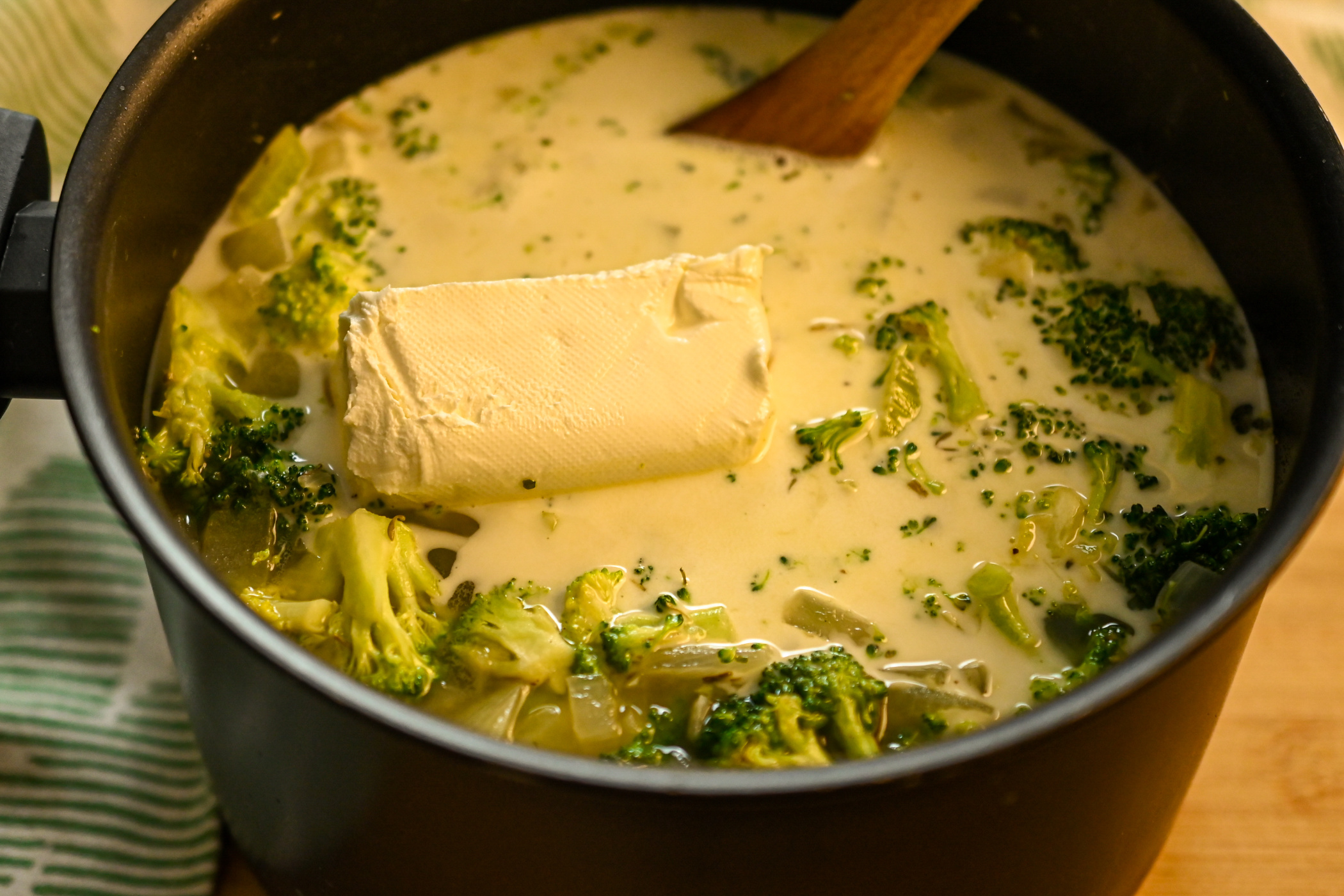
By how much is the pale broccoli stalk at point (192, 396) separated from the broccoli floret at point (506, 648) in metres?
0.41

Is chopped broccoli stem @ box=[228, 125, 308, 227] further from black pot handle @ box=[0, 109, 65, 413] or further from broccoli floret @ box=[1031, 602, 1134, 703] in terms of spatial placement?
broccoli floret @ box=[1031, 602, 1134, 703]

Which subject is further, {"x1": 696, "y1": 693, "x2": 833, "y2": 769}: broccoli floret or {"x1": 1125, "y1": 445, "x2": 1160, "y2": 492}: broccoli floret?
{"x1": 1125, "y1": 445, "x2": 1160, "y2": 492}: broccoli floret

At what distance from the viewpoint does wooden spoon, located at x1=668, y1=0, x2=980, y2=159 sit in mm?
1981

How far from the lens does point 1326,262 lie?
147 centimetres

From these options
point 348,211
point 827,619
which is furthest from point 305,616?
point 348,211

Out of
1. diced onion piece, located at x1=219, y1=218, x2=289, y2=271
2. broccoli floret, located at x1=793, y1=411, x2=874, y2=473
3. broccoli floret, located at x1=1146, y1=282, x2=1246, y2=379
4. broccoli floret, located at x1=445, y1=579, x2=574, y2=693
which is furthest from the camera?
diced onion piece, located at x1=219, y1=218, x2=289, y2=271

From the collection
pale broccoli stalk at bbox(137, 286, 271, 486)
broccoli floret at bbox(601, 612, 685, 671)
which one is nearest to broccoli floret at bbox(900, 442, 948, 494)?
broccoli floret at bbox(601, 612, 685, 671)

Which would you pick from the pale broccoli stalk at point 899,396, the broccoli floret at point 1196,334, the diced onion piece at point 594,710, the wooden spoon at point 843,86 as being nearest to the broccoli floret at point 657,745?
the diced onion piece at point 594,710

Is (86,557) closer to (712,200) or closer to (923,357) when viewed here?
(712,200)

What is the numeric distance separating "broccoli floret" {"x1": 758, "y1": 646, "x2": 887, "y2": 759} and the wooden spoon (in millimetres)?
935

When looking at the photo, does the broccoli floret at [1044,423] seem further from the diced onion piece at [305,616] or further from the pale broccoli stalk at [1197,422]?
the diced onion piece at [305,616]

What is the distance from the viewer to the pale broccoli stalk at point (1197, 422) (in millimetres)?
1703

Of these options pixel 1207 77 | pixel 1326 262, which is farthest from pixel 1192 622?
pixel 1207 77

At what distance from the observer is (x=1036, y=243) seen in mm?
1915
